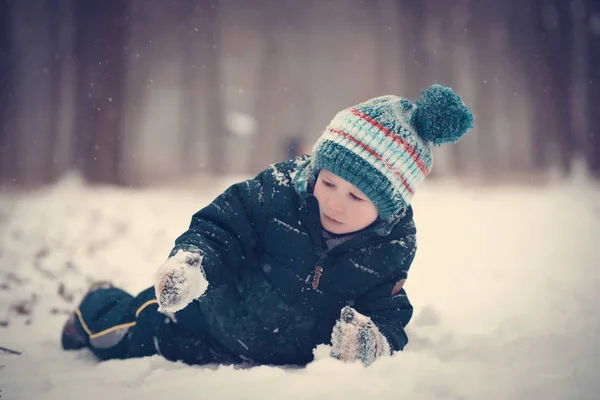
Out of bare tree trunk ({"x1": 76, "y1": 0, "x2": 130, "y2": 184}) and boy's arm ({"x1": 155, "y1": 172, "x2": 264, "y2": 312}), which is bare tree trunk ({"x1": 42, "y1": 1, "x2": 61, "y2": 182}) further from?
boy's arm ({"x1": 155, "y1": 172, "x2": 264, "y2": 312})

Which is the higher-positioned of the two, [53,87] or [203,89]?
[203,89]

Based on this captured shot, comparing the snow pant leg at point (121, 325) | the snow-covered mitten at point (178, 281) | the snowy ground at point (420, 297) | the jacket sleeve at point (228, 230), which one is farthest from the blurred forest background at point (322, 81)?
the snow-covered mitten at point (178, 281)

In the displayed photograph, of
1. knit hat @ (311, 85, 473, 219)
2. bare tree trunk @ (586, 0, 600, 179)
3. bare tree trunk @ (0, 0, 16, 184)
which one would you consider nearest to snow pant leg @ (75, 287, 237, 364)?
knit hat @ (311, 85, 473, 219)

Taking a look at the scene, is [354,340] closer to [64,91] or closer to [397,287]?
[397,287]

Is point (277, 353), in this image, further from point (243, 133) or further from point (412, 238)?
point (243, 133)

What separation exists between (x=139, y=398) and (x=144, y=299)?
83 cm

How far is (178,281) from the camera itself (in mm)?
1368

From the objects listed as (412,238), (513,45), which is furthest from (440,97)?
(513,45)

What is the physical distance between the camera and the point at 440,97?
1.68 m

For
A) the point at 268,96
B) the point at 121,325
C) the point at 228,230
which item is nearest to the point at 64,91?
the point at 268,96

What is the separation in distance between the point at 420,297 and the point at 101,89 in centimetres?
547

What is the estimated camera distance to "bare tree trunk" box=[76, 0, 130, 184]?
613 cm

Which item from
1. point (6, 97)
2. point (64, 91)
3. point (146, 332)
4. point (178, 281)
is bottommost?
point (146, 332)

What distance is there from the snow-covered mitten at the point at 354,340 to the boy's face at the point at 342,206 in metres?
0.38
